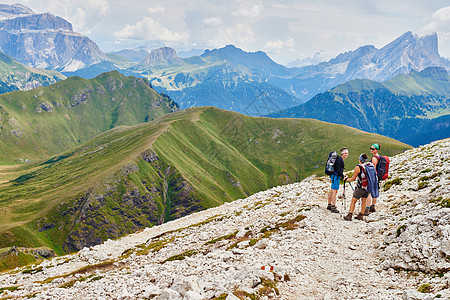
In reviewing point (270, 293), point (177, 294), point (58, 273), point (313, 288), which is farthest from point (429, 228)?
point (58, 273)

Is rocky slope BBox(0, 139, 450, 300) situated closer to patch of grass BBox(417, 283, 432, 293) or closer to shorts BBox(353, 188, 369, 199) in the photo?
patch of grass BBox(417, 283, 432, 293)

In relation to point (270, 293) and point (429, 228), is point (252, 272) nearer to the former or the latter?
point (270, 293)

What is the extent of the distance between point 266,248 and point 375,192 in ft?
31.9

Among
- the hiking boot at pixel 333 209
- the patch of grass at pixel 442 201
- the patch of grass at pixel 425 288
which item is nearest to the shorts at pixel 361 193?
the hiking boot at pixel 333 209

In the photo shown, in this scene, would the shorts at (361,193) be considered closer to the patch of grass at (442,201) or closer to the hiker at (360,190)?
the hiker at (360,190)

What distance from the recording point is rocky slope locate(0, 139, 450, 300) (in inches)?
496

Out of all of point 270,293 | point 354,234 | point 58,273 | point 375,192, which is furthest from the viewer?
point 58,273

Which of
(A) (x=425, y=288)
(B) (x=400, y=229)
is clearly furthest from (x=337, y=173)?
(A) (x=425, y=288)

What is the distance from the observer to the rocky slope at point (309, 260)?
12586 mm

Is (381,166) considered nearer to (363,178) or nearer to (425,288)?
(363,178)

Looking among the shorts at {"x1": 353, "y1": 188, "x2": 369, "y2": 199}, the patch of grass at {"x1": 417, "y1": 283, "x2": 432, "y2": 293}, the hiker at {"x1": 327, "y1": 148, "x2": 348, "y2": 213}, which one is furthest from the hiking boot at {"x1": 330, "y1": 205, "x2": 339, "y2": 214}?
the patch of grass at {"x1": 417, "y1": 283, "x2": 432, "y2": 293}

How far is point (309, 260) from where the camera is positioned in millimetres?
15594

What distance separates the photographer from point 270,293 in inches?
490

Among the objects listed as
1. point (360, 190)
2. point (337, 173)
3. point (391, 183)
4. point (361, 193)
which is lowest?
point (391, 183)
